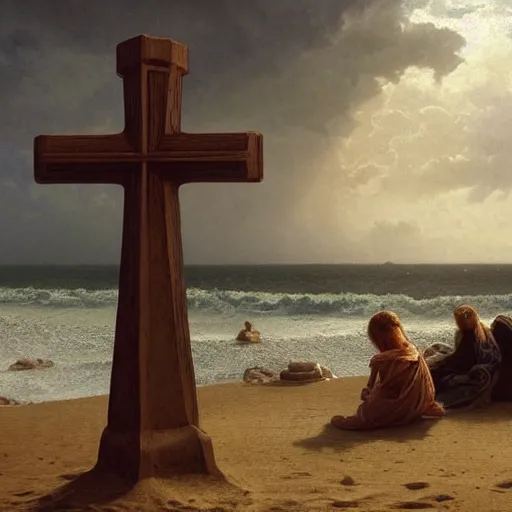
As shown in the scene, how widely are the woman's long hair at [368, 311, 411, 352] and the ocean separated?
677 cm

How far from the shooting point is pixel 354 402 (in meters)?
7.10

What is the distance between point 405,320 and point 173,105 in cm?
2090

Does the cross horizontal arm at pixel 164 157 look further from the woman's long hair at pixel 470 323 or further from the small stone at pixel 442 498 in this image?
the woman's long hair at pixel 470 323

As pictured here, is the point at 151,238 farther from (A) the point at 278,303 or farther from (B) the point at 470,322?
(A) the point at 278,303

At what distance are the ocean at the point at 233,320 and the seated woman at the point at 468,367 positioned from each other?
6.28 meters

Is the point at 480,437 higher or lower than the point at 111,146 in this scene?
lower

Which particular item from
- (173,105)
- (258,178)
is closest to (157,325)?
(258,178)

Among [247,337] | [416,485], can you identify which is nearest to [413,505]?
[416,485]

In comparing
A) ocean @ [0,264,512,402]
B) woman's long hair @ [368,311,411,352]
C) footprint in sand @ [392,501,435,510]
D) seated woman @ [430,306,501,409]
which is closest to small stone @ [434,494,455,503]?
footprint in sand @ [392,501,435,510]

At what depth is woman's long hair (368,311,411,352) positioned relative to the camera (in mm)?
5496

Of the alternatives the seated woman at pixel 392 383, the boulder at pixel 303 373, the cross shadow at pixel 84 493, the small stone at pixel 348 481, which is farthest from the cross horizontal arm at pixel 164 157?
the boulder at pixel 303 373

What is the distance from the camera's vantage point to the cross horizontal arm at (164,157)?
3906mm

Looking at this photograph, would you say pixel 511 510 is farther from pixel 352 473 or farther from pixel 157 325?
pixel 157 325

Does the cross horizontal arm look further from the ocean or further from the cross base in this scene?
the ocean
